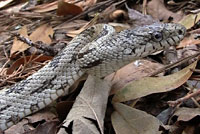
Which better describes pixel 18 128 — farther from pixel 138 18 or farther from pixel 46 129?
pixel 138 18

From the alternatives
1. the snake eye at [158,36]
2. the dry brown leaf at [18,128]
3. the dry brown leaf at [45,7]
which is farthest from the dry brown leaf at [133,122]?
the dry brown leaf at [45,7]

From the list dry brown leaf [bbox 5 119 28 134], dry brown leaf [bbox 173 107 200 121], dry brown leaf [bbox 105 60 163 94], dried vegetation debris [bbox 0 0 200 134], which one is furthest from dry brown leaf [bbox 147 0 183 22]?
dry brown leaf [bbox 5 119 28 134]

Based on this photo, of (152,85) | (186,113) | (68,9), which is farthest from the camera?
Result: (68,9)

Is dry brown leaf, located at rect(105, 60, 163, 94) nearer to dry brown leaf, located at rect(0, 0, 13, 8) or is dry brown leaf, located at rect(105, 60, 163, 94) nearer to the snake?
the snake

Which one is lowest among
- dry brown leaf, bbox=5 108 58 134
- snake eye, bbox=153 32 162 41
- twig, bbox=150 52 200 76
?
dry brown leaf, bbox=5 108 58 134

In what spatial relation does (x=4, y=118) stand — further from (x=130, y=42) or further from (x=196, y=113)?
(x=196, y=113)

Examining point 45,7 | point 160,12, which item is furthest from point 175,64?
point 45,7

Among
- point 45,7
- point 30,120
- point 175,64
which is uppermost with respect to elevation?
point 45,7
